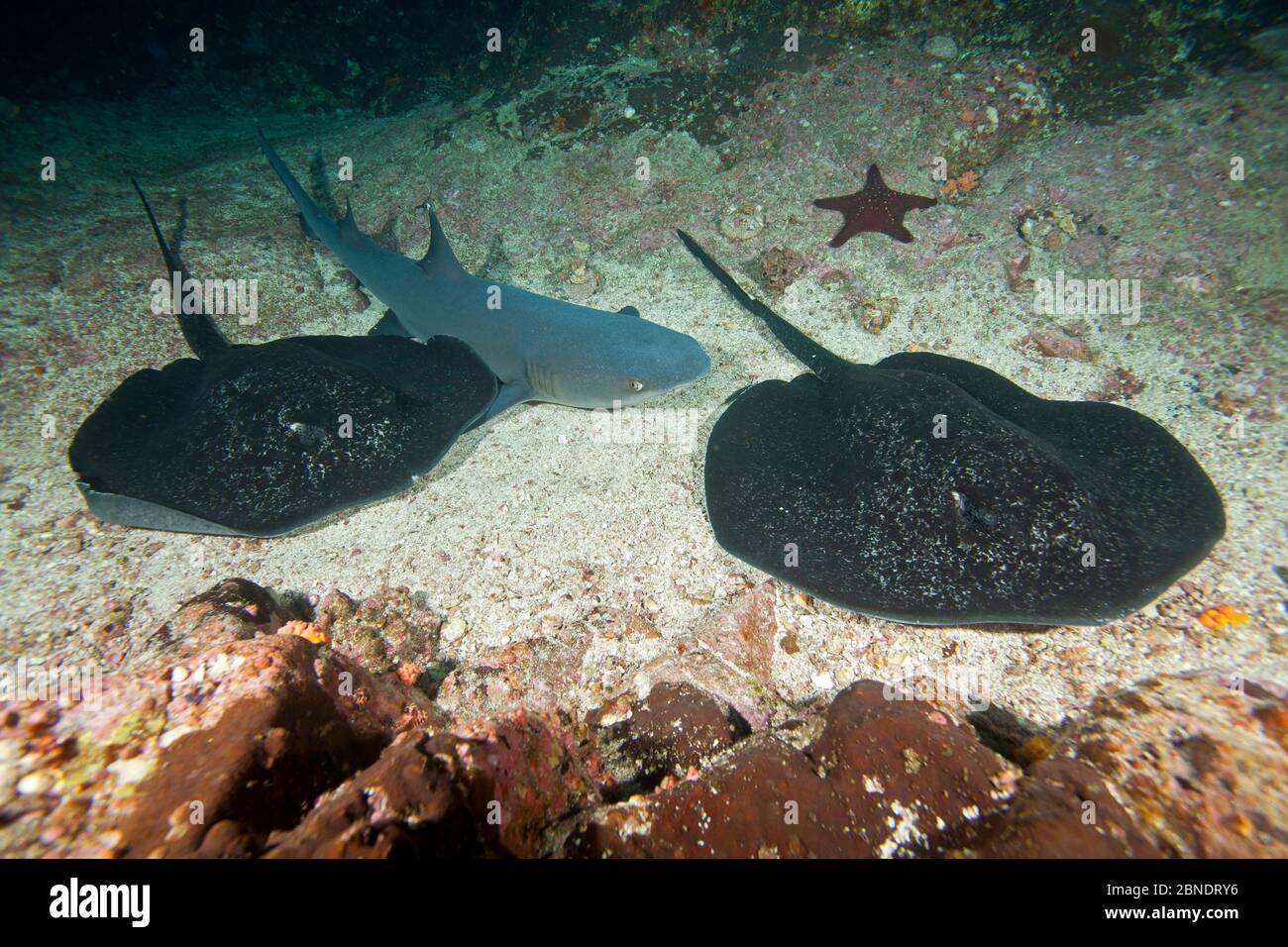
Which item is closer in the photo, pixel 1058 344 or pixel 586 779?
pixel 586 779

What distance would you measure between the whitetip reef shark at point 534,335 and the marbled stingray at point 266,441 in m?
0.55

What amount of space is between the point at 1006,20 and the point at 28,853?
11.6 meters

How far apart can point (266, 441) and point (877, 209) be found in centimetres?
702

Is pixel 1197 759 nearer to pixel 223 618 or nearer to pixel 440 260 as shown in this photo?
pixel 223 618

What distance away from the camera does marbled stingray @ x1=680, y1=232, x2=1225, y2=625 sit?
2.88 meters

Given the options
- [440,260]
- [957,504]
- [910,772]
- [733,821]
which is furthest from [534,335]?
[910,772]

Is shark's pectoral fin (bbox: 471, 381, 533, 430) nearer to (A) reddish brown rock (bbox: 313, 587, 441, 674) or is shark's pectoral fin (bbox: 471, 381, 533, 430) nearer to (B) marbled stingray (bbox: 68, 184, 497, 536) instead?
(B) marbled stingray (bbox: 68, 184, 497, 536)

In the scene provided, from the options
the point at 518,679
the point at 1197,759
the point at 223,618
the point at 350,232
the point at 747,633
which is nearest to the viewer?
the point at 1197,759

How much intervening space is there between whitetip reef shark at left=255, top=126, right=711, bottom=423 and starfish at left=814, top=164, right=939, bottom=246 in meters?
3.16

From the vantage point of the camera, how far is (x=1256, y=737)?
2131 mm

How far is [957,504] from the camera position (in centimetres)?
314

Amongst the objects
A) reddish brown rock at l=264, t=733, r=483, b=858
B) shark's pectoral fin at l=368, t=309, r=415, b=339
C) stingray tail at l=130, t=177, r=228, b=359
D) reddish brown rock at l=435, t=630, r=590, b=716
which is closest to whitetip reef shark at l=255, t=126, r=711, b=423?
shark's pectoral fin at l=368, t=309, r=415, b=339
